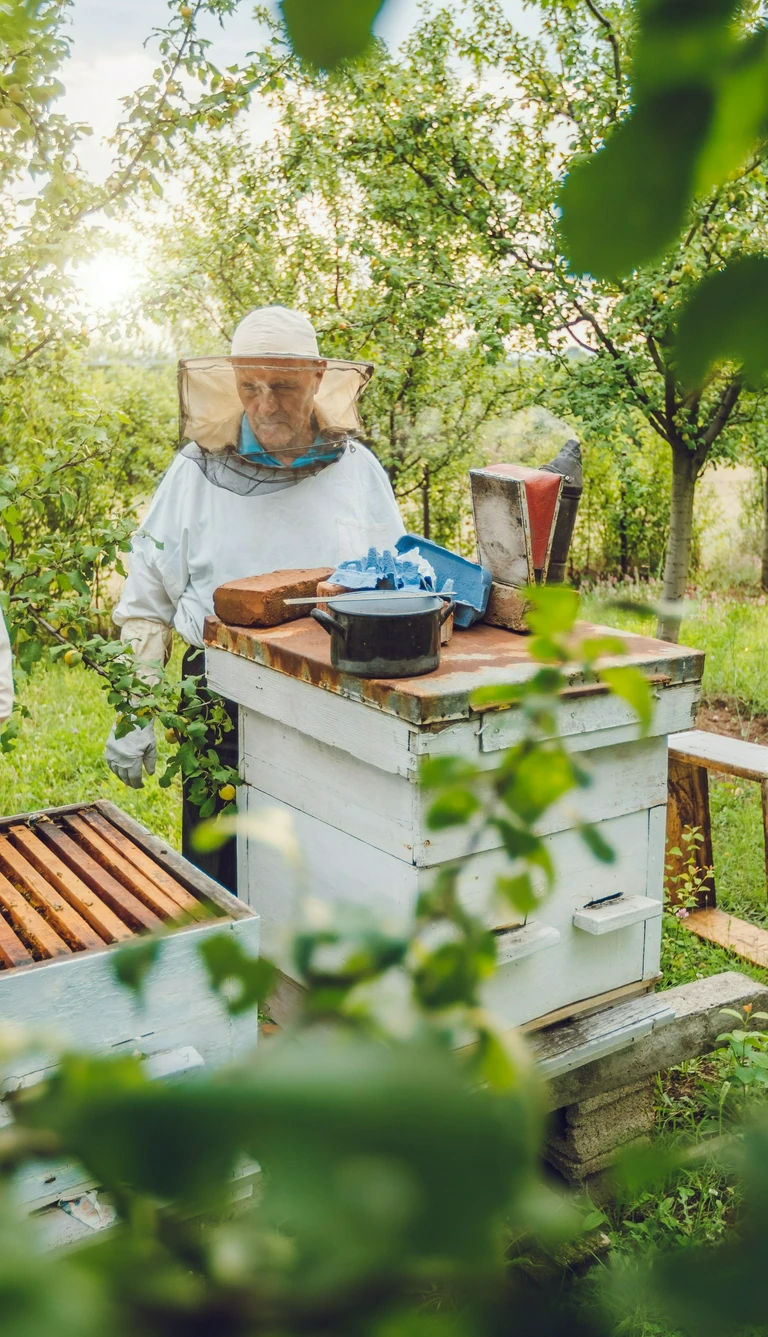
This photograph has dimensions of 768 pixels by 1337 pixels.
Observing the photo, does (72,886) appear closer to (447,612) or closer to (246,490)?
(447,612)

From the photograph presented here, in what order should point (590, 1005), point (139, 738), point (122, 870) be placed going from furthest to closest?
point (139, 738), point (590, 1005), point (122, 870)

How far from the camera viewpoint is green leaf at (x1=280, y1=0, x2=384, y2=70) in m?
0.32

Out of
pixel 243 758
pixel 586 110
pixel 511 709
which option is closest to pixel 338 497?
pixel 243 758

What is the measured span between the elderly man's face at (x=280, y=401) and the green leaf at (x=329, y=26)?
223 cm

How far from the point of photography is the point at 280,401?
2568mm

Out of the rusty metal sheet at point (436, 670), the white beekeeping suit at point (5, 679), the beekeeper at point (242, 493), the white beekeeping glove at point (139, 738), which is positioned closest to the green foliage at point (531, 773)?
the rusty metal sheet at point (436, 670)

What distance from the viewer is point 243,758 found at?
87.2 inches

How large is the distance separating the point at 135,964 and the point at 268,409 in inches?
92.1

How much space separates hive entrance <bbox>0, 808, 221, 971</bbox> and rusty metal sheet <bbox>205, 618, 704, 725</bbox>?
43 cm

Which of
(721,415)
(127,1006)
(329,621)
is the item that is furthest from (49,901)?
(721,415)

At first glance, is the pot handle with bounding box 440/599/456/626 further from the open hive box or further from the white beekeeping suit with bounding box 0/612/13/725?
the white beekeeping suit with bounding box 0/612/13/725

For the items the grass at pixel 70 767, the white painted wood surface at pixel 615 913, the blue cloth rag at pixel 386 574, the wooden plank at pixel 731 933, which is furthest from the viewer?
the grass at pixel 70 767

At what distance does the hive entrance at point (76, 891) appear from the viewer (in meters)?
1.58

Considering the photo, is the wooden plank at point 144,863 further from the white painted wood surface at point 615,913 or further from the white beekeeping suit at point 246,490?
the white painted wood surface at point 615,913
